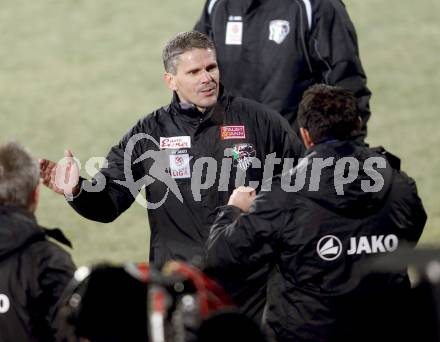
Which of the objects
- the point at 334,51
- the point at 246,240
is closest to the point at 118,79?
the point at 334,51

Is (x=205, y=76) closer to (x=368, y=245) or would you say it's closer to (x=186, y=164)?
(x=186, y=164)

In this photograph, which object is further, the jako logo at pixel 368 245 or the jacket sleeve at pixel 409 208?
the jacket sleeve at pixel 409 208

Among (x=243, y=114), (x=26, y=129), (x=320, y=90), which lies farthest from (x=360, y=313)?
(x=26, y=129)

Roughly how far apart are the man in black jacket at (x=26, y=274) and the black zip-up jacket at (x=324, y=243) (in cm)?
86

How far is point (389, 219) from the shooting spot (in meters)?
5.64

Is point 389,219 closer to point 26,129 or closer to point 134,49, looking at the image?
point 26,129

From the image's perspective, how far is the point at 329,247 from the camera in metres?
5.54

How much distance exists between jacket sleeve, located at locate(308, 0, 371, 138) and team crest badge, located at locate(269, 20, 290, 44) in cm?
15

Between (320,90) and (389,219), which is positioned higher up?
(320,90)

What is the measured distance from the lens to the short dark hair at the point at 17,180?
16.8 ft

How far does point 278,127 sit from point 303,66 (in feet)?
4.51

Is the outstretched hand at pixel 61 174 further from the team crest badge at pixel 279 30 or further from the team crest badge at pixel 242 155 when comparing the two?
the team crest badge at pixel 279 30

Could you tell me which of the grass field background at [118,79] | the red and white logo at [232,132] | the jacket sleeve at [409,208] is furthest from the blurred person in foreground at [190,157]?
the grass field background at [118,79]

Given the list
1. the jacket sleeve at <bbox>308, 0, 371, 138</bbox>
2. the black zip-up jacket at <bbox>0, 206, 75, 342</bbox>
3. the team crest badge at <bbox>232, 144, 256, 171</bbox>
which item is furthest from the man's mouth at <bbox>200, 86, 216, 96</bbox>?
the black zip-up jacket at <bbox>0, 206, 75, 342</bbox>
